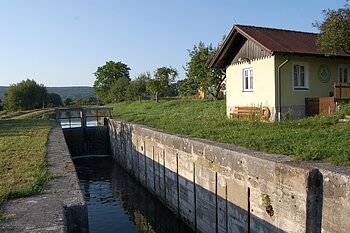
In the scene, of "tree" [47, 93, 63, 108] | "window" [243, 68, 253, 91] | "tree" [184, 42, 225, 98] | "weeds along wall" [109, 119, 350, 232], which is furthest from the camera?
"tree" [47, 93, 63, 108]

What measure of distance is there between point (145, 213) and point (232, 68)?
8.81 meters

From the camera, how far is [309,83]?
15.1 metres

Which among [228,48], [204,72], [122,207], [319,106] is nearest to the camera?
[122,207]

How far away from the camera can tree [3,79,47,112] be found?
2772 inches

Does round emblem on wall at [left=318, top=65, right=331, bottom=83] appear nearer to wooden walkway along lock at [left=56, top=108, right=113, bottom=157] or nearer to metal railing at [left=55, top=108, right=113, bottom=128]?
metal railing at [left=55, top=108, right=113, bottom=128]

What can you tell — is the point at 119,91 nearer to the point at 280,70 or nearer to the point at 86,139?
the point at 86,139

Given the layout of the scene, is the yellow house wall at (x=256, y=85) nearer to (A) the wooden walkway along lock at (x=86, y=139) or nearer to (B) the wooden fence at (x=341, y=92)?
(B) the wooden fence at (x=341, y=92)

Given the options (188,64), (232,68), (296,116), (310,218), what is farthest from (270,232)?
(188,64)

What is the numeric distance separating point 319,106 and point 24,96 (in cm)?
6971

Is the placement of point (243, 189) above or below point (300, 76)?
below

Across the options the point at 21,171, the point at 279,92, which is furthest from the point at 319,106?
the point at 21,171

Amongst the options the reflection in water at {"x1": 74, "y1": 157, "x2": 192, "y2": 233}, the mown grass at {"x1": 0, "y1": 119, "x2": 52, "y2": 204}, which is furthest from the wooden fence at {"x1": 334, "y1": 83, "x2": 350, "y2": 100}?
the mown grass at {"x1": 0, "y1": 119, "x2": 52, "y2": 204}

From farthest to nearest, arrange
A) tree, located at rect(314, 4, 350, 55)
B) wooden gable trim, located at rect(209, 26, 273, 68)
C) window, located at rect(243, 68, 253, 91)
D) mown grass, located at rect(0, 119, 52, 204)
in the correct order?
window, located at rect(243, 68, 253, 91)
wooden gable trim, located at rect(209, 26, 273, 68)
tree, located at rect(314, 4, 350, 55)
mown grass, located at rect(0, 119, 52, 204)

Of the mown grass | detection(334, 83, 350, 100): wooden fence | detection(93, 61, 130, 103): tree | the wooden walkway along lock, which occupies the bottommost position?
the wooden walkway along lock
